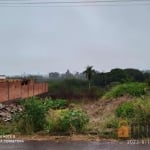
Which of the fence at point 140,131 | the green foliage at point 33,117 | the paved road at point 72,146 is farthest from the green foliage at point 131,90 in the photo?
the paved road at point 72,146

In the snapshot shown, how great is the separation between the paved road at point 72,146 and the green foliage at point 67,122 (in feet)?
5.71

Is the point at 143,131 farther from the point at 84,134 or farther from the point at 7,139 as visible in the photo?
the point at 7,139

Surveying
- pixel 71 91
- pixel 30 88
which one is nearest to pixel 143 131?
pixel 30 88

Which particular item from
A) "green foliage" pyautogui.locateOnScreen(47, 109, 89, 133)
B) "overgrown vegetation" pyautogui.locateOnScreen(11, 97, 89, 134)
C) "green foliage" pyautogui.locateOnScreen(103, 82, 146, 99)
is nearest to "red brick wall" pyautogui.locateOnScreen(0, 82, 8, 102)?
"green foliage" pyautogui.locateOnScreen(103, 82, 146, 99)

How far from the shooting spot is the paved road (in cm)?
1184

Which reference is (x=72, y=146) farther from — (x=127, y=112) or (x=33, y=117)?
(x=127, y=112)

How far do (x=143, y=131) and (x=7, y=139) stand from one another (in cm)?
420

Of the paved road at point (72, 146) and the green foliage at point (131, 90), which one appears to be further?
the green foliage at point (131, 90)

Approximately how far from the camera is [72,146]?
1224 centimetres

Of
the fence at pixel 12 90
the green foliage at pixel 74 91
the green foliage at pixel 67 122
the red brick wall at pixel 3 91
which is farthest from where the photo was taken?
the green foliage at pixel 74 91

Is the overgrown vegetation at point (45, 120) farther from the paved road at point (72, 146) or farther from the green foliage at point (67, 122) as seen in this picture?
the paved road at point (72, 146)

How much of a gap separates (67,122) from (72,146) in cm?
235

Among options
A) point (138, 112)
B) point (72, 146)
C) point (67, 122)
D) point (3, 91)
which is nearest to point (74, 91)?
point (3, 91)

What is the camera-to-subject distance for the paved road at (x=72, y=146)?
11.8 m
